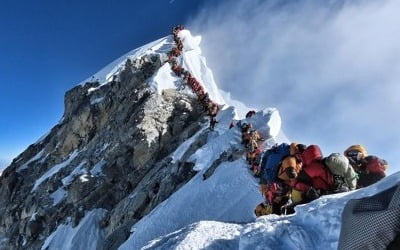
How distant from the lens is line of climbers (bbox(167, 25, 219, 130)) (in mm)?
28741

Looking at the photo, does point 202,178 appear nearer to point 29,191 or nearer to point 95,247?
point 95,247

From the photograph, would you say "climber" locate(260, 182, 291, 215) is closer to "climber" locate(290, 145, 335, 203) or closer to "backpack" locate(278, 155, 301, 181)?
"backpack" locate(278, 155, 301, 181)

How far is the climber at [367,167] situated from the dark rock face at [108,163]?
12.3 m

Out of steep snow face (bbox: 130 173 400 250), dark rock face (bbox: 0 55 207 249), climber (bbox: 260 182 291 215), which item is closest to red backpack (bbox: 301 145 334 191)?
climber (bbox: 260 182 291 215)

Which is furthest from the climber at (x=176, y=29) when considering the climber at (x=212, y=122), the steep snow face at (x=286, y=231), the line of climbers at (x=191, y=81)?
the steep snow face at (x=286, y=231)

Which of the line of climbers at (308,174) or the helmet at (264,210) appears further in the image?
the helmet at (264,210)

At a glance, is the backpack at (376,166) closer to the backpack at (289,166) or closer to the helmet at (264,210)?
the backpack at (289,166)

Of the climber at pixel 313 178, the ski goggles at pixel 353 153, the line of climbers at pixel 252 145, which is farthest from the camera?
the line of climbers at pixel 252 145

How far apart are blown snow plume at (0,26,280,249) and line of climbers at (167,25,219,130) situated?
4.7 inches

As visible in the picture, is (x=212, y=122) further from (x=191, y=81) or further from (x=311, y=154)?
(x=311, y=154)

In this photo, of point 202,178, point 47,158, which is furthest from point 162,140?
point 47,158

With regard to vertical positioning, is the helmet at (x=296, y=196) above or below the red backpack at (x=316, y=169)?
below

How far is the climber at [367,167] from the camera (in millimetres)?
10680

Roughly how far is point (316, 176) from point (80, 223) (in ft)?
73.5
